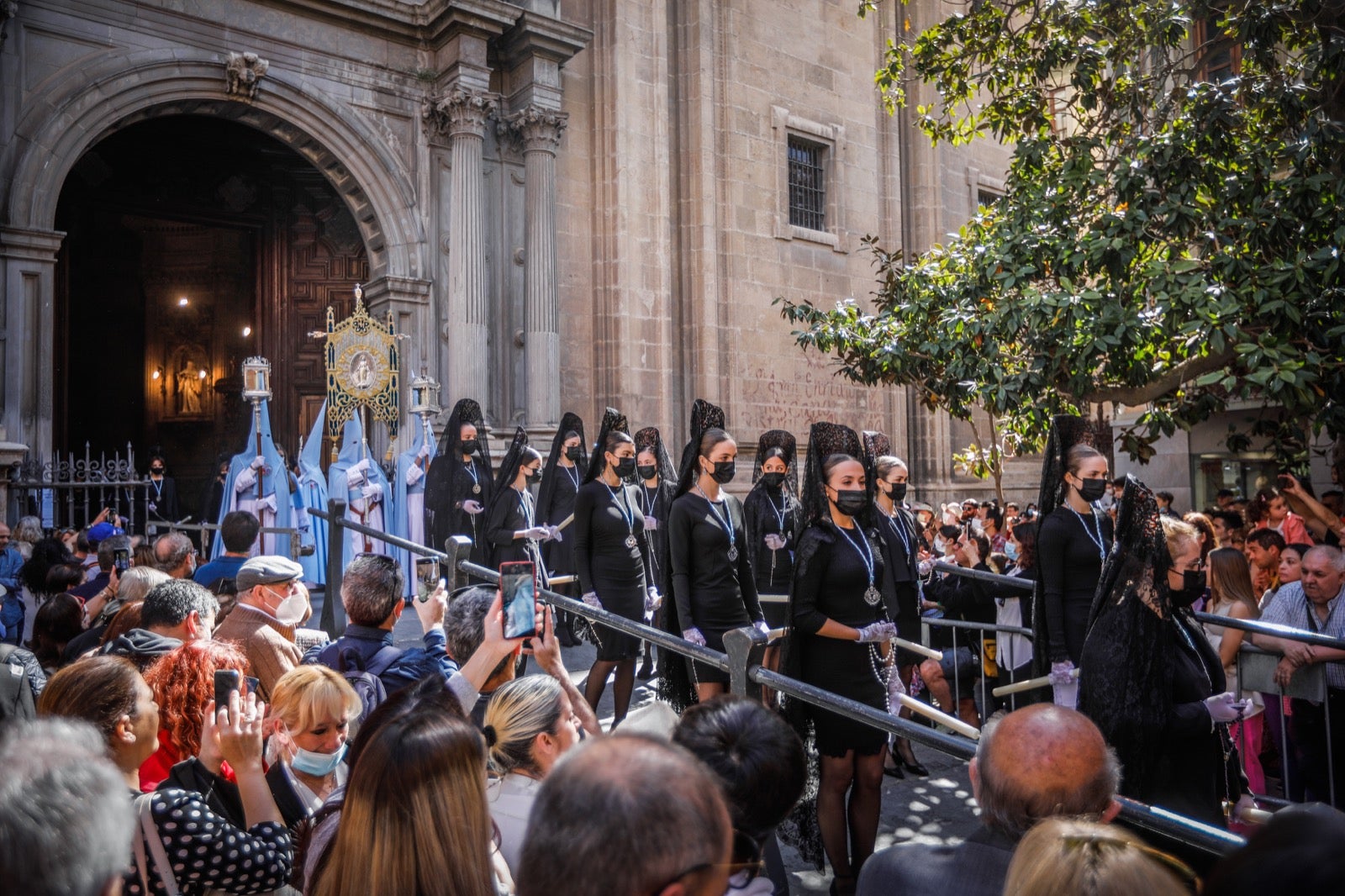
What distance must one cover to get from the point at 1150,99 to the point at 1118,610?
6.51 metres

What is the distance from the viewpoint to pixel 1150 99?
29.1 feet

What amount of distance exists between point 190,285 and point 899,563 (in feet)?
61.0

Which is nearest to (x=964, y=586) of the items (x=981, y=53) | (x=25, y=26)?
(x=981, y=53)

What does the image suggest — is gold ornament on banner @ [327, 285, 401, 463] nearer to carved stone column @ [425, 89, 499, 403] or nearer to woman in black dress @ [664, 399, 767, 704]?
carved stone column @ [425, 89, 499, 403]

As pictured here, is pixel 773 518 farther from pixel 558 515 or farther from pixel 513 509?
pixel 558 515

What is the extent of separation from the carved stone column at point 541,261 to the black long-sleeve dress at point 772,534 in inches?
282

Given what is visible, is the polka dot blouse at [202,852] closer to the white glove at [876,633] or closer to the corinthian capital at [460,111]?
the white glove at [876,633]

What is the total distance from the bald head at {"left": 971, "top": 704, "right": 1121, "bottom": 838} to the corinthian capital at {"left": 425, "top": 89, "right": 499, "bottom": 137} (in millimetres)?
13102

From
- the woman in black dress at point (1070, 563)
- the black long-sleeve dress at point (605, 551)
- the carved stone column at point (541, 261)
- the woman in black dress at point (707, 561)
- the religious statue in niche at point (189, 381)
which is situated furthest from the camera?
the religious statue in niche at point (189, 381)

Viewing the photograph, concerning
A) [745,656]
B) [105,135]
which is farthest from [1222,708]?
[105,135]

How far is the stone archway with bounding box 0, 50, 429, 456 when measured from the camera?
36.3 feet

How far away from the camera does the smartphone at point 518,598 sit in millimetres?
3529

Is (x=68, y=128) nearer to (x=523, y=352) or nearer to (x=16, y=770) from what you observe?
(x=523, y=352)

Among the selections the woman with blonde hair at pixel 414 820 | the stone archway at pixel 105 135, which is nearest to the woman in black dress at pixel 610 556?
the woman with blonde hair at pixel 414 820
